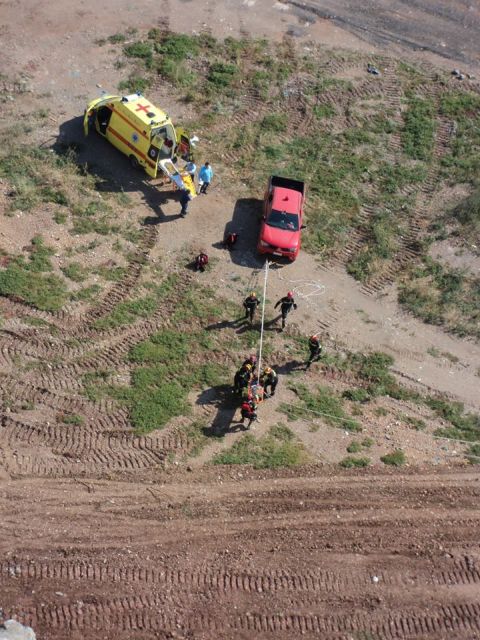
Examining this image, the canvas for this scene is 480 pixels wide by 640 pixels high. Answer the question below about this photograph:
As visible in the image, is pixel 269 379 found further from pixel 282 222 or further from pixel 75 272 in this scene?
pixel 75 272

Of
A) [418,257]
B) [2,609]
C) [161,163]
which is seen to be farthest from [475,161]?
Answer: [2,609]

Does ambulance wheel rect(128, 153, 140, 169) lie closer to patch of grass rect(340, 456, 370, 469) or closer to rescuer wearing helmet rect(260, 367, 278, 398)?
rescuer wearing helmet rect(260, 367, 278, 398)

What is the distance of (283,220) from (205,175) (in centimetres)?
353

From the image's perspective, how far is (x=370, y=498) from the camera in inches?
804

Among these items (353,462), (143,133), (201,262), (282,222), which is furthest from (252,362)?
(143,133)

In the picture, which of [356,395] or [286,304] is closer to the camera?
[356,395]

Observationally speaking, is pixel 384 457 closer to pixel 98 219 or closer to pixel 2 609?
pixel 2 609

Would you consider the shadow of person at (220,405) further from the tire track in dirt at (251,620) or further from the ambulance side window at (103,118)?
the ambulance side window at (103,118)

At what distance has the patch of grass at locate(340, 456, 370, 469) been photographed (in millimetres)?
21016

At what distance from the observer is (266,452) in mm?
20828

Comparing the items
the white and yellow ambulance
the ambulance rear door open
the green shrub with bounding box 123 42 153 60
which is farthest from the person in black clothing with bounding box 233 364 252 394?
the green shrub with bounding box 123 42 153 60

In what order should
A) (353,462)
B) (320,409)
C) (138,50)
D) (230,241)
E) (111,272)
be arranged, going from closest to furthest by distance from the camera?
(353,462), (320,409), (111,272), (230,241), (138,50)

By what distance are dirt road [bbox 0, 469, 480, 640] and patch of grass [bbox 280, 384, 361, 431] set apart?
1.86m

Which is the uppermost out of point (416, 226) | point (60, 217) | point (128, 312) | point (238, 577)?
point (416, 226)
